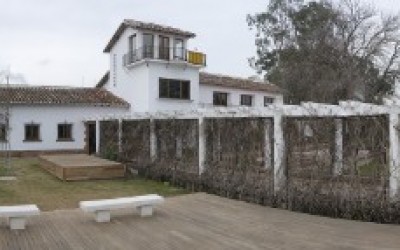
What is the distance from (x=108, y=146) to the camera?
2434 cm

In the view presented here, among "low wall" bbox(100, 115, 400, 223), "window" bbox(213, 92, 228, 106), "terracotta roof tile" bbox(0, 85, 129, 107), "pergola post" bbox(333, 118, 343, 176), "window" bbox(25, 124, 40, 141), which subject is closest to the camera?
"low wall" bbox(100, 115, 400, 223)

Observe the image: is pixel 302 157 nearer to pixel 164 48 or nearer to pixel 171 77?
pixel 171 77

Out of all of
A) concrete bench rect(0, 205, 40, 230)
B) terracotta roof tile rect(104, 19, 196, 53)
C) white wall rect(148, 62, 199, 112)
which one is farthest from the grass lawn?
terracotta roof tile rect(104, 19, 196, 53)

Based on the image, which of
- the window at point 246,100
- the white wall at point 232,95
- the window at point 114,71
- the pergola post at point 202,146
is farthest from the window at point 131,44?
the pergola post at point 202,146

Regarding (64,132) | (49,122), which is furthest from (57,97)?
(64,132)

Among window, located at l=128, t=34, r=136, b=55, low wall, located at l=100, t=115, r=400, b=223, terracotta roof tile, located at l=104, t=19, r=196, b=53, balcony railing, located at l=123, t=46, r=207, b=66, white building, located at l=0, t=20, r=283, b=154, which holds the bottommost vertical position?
low wall, located at l=100, t=115, r=400, b=223

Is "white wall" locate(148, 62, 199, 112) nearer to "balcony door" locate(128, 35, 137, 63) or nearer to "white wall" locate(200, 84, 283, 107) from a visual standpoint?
"balcony door" locate(128, 35, 137, 63)

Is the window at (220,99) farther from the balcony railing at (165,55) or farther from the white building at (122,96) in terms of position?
the balcony railing at (165,55)

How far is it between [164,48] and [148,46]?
1.06 metres

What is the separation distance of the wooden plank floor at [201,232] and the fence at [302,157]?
0.52 metres

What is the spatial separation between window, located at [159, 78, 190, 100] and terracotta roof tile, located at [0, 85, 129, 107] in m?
2.69

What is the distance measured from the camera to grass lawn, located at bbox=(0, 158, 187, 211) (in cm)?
1342

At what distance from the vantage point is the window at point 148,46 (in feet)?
104

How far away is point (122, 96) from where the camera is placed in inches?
1380
